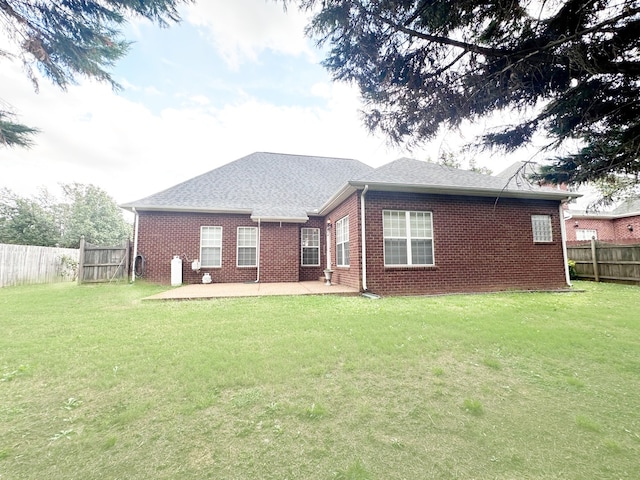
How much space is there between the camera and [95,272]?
11328 millimetres

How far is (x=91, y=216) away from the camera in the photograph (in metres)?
31.4

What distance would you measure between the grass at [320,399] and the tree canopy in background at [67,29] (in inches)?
187

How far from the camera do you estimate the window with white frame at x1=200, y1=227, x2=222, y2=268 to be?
11.7m

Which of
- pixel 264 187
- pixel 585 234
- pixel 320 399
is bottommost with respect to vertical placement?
pixel 320 399

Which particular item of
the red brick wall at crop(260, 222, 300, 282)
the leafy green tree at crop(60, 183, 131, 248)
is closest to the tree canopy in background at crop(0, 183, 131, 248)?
the leafy green tree at crop(60, 183, 131, 248)

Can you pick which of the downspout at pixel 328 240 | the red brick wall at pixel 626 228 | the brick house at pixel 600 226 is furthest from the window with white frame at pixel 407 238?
the red brick wall at pixel 626 228

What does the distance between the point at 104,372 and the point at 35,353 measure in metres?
1.43

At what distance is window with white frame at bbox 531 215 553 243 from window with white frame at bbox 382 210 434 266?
4001 millimetres

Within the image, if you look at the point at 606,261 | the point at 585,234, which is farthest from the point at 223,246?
the point at 585,234

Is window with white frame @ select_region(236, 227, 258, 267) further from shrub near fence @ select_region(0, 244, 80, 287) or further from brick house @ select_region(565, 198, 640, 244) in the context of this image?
brick house @ select_region(565, 198, 640, 244)

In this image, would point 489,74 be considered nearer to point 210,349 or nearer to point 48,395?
point 210,349

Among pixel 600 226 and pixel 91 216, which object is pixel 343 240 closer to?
pixel 600 226

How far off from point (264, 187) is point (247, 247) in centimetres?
330

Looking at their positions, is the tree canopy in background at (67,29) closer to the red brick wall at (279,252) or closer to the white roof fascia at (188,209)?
the white roof fascia at (188,209)
